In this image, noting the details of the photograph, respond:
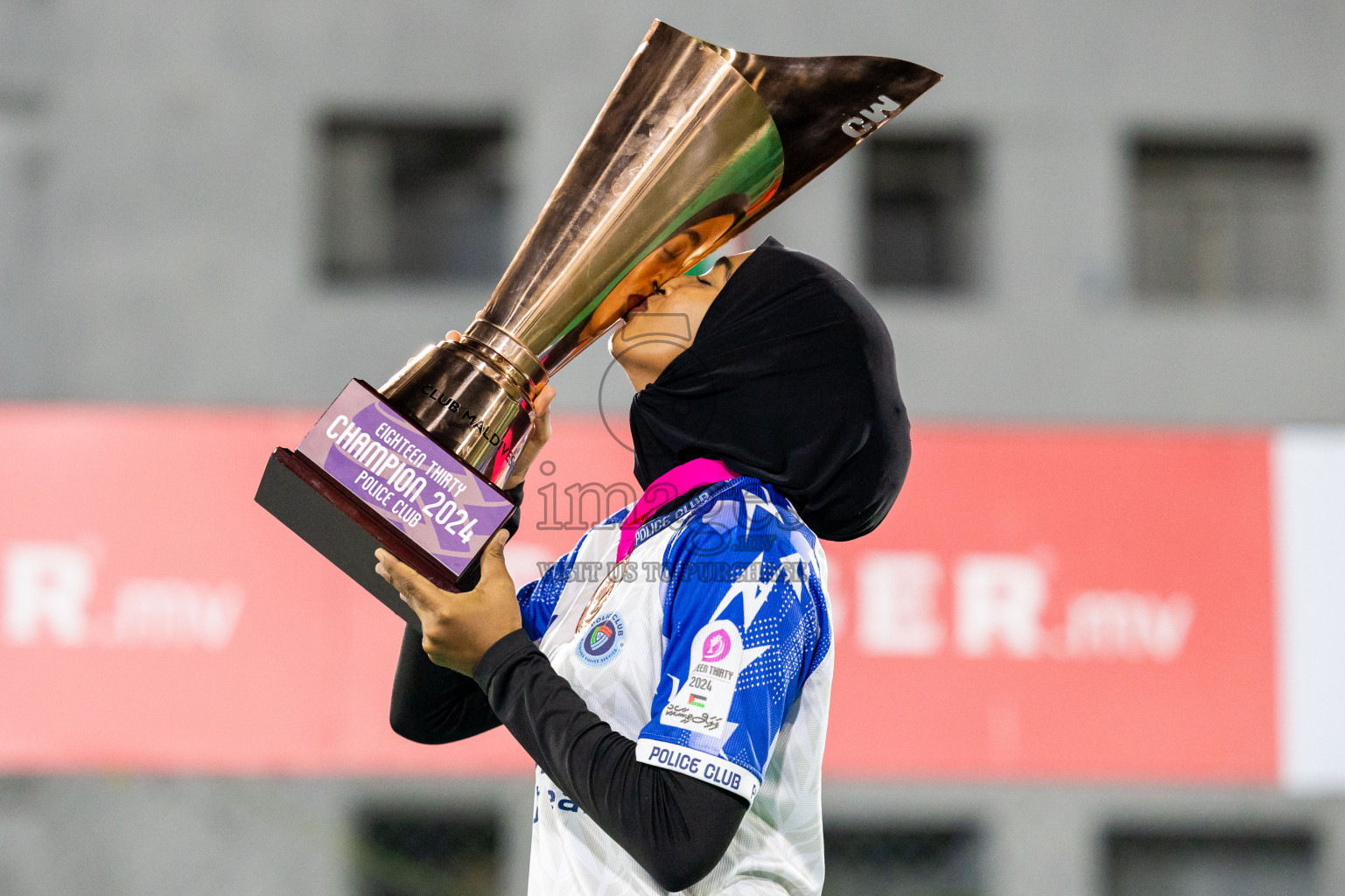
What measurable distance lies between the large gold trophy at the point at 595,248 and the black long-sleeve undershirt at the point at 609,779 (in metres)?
0.10

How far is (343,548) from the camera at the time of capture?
99 cm

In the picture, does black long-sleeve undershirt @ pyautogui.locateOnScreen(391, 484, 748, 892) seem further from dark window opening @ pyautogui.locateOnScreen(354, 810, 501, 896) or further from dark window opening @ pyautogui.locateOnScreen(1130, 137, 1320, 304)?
dark window opening @ pyautogui.locateOnScreen(1130, 137, 1320, 304)

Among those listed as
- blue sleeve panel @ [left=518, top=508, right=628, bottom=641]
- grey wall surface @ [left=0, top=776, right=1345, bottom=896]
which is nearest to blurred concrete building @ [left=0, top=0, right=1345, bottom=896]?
grey wall surface @ [left=0, top=776, right=1345, bottom=896]

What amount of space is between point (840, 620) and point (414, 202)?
8.30 feet

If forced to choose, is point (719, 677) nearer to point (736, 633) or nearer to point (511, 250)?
point (736, 633)

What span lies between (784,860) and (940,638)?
3.27 metres

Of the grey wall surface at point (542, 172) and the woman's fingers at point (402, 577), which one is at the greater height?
the grey wall surface at point (542, 172)

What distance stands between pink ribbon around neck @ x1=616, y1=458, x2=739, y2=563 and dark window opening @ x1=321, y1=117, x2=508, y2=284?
13.6 feet

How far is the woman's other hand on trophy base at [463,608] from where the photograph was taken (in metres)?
0.98

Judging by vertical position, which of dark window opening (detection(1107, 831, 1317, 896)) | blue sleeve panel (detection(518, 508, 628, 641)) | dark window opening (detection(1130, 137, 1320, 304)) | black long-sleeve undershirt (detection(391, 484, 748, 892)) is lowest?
dark window opening (detection(1107, 831, 1317, 896))

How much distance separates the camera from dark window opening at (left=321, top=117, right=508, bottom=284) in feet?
Answer: 17.0

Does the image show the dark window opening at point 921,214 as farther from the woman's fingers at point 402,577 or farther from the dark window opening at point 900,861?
the woman's fingers at point 402,577

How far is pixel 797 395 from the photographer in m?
1.10

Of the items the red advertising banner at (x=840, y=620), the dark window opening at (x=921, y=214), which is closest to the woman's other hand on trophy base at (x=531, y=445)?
the red advertising banner at (x=840, y=620)
